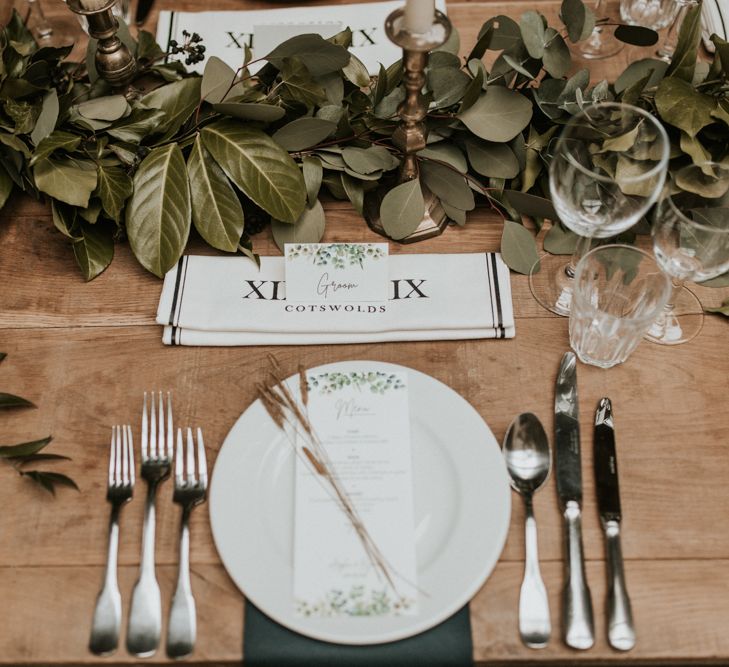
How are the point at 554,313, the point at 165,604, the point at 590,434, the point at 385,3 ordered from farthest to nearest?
the point at 385,3 < the point at 554,313 < the point at 590,434 < the point at 165,604

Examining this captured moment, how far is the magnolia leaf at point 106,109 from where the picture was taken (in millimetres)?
953

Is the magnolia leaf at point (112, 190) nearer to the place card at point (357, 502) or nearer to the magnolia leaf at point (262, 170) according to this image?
the magnolia leaf at point (262, 170)

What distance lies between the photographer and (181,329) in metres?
0.90

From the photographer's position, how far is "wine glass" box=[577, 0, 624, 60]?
122 centimetres

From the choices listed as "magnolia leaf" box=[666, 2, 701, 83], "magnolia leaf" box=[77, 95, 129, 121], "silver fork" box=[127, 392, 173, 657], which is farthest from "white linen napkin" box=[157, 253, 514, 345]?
"magnolia leaf" box=[666, 2, 701, 83]

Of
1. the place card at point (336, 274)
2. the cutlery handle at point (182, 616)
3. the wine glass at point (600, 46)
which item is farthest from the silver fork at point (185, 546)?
the wine glass at point (600, 46)

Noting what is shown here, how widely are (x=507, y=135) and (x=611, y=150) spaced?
14 cm

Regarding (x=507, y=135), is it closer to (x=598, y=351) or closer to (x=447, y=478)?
(x=598, y=351)

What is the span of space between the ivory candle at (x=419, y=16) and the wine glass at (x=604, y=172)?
0.66 ft

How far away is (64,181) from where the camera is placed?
0.89 meters

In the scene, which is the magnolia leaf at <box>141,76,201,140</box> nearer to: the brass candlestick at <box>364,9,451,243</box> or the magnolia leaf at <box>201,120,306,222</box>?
the magnolia leaf at <box>201,120,306,222</box>

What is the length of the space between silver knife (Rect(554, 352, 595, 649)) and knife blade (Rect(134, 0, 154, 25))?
0.95 metres

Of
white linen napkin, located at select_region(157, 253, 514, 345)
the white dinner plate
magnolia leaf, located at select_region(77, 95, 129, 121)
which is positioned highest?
magnolia leaf, located at select_region(77, 95, 129, 121)

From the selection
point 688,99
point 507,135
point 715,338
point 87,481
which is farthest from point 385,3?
point 87,481
